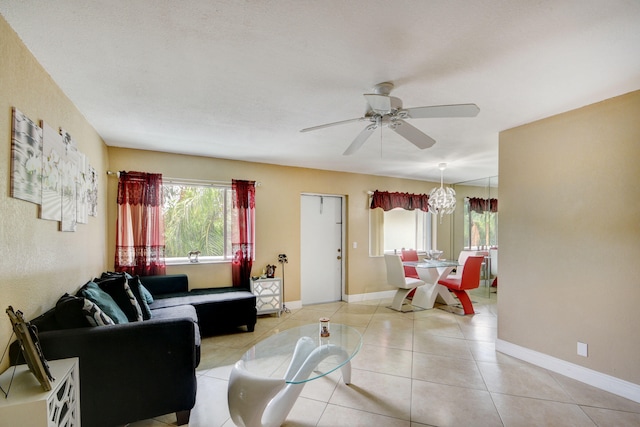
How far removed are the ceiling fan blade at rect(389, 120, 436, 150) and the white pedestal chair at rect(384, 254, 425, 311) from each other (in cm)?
271

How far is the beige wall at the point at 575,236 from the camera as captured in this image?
7.64 feet

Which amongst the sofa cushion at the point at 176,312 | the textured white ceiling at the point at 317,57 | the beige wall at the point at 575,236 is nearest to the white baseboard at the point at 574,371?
the beige wall at the point at 575,236

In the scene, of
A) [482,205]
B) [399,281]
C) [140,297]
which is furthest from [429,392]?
[482,205]

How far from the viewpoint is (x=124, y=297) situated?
2596 mm

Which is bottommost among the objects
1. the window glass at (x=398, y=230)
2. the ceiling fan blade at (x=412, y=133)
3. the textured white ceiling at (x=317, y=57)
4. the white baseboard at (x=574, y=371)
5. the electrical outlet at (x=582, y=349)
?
the white baseboard at (x=574, y=371)

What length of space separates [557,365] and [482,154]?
264 cm

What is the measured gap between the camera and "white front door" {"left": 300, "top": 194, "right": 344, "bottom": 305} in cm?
525

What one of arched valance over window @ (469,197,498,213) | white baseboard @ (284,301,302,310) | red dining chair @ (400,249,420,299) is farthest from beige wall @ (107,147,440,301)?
arched valance over window @ (469,197,498,213)

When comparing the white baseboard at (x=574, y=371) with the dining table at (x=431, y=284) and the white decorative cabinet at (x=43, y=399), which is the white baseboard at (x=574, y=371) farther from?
the white decorative cabinet at (x=43, y=399)

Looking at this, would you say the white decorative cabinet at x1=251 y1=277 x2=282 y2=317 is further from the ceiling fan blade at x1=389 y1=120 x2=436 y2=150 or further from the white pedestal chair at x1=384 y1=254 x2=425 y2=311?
the ceiling fan blade at x1=389 y1=120 x2=436 y2=150

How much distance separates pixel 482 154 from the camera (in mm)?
4125

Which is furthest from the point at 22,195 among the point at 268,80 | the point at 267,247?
the point at 267,247

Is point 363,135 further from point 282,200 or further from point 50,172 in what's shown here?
point 282,200

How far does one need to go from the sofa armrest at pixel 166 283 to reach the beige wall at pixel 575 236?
153 inches
